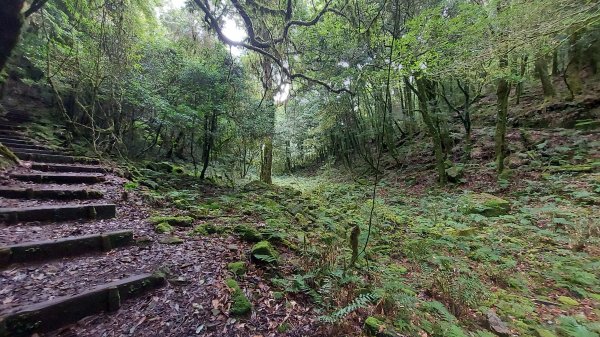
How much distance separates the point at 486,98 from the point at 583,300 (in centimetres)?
1237

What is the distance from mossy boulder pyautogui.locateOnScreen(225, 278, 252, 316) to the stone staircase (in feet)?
2.33

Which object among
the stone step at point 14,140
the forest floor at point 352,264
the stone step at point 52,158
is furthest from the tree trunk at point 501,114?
the stone step at point 14,140

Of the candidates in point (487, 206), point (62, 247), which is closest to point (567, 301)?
point (487, 206)

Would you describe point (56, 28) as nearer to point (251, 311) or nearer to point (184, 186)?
point (184, 186)


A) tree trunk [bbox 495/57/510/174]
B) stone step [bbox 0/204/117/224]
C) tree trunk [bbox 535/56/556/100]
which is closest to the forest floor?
stone step [bbox 0/204/117/224]

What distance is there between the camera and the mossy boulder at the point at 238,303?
240cm

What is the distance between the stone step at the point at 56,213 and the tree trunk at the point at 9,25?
91.8 inches

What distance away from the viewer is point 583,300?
10.4ft

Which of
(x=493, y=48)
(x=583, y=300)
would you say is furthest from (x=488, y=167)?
(x=583, y=300)

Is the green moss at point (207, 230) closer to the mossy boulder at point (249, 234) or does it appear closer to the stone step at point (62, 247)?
the mossy boulder at point (249, 234)

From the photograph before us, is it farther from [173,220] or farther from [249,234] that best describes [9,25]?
[249,234]

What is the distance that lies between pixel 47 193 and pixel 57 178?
1.14 m

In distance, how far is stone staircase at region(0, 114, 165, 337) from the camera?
1.98 m

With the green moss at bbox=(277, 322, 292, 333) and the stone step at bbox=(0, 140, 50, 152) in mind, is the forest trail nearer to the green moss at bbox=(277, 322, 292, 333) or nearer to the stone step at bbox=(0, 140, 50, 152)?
the green moss at bbox=(277, 322, 292, 333)
